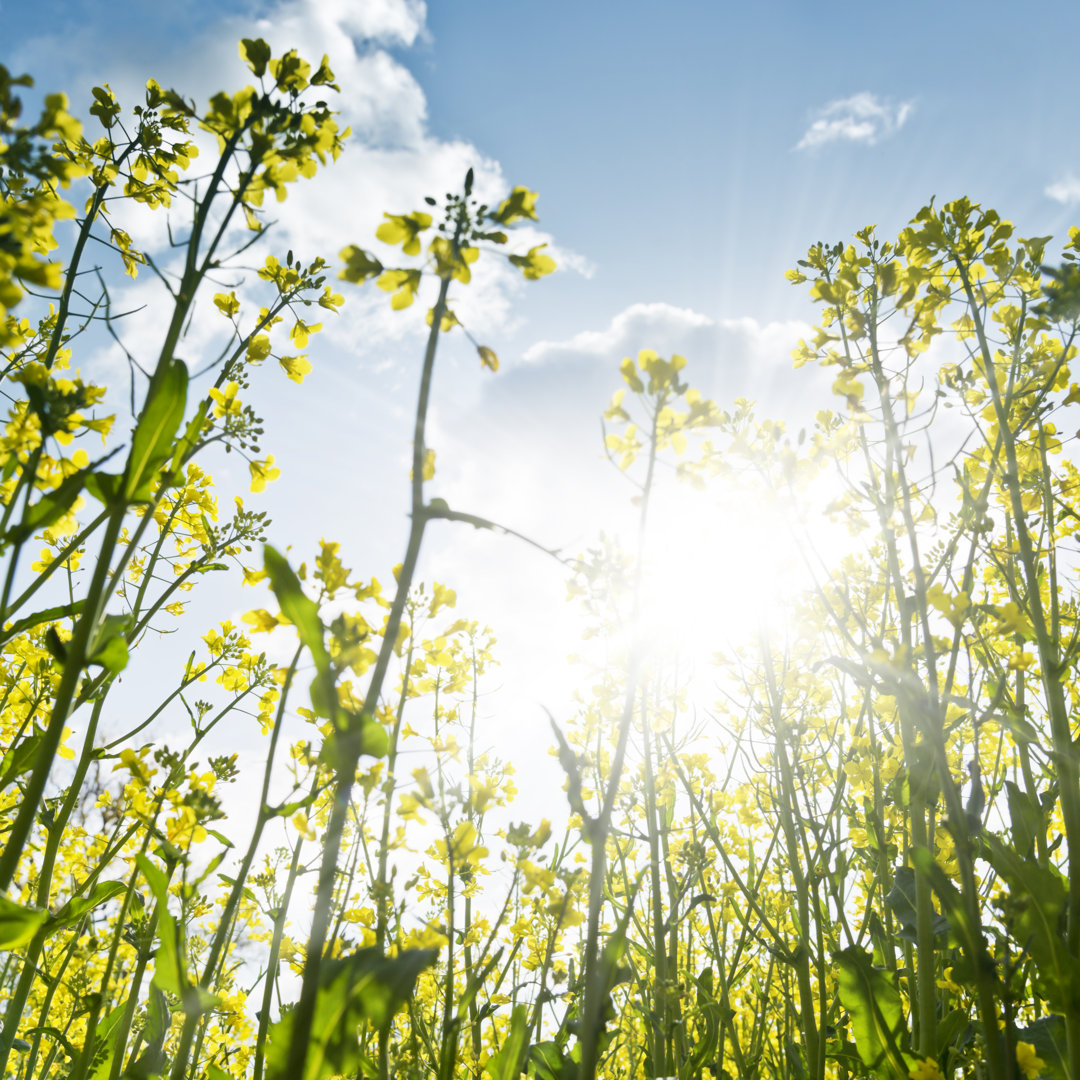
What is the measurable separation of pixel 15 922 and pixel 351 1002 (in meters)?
0.59

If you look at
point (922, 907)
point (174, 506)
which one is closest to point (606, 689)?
point (922, 907)

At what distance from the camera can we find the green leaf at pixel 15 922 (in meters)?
1.05

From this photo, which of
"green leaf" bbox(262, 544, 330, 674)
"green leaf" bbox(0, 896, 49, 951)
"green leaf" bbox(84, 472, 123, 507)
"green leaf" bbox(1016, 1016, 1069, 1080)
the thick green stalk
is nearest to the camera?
the thick green stalk

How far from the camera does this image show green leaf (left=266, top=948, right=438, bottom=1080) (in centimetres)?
92

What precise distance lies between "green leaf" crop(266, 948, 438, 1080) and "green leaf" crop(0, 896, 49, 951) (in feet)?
1.54

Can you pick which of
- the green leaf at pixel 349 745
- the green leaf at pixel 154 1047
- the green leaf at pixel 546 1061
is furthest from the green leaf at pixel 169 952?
the green leaf at pixel 546 1061

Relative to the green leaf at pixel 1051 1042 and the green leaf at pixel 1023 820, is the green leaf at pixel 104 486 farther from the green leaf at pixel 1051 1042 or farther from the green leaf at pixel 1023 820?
the green leaf at pixel 1051 1042

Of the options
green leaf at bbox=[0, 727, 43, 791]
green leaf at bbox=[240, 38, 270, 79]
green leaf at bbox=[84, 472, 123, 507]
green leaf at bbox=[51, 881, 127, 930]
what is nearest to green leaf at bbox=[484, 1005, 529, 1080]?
green leaf at bbox=[51, 881, 127, 930]

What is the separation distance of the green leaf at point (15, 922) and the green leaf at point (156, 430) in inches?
25.5

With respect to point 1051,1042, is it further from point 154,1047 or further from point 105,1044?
point 105,1044

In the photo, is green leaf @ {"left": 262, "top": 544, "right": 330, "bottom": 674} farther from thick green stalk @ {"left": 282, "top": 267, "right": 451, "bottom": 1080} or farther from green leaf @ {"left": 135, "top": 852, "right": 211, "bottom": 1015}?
green leaf @ {"left": 135, "top": 852, "right": 211, "bottom": 1015}

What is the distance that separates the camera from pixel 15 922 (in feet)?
3.56

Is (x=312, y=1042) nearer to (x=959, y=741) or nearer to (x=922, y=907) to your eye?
(x=922, y=907)

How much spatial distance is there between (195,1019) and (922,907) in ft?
6.02
